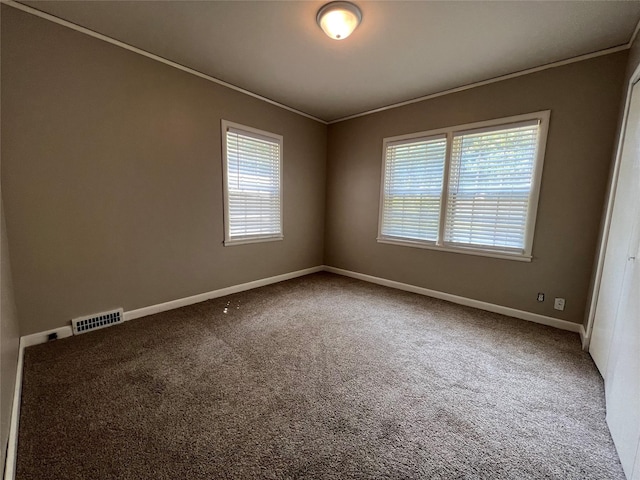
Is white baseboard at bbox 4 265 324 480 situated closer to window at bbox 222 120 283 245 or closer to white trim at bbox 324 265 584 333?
window at bbox 222 120 283 245

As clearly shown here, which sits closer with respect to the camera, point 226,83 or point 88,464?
point 88,464

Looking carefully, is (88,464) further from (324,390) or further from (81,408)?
(324,390)

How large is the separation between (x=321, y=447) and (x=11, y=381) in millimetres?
1885

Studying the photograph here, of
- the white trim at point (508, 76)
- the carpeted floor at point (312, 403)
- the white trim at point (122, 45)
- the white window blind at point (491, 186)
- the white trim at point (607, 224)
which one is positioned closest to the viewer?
the carpeted floor at point (312, 403)

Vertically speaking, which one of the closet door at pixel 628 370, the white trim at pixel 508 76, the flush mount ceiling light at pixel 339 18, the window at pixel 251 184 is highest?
the white trim at pixel 508 76

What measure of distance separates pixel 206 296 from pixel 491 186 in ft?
12.3

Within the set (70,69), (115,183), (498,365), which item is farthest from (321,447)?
(70,69)

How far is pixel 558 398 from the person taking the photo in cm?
180

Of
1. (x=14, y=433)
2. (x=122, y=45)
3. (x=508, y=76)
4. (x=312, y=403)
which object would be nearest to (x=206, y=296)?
(x=14, y=433)

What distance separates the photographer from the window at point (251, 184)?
3492mm

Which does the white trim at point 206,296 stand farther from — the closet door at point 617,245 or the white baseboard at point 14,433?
the closet door at point 617,245

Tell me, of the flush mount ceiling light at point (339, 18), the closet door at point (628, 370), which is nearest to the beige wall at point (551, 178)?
the closet door at point (628, 370)

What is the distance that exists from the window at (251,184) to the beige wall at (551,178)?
1.66m

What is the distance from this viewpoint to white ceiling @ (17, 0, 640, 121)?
2027mm
